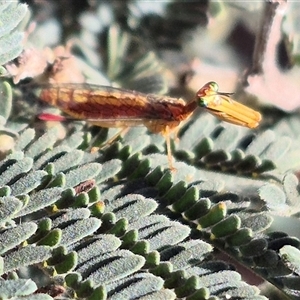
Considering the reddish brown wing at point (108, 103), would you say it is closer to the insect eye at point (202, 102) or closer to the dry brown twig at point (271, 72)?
the insect eye at point (202, 102)

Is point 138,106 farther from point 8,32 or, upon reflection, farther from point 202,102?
point 8,32

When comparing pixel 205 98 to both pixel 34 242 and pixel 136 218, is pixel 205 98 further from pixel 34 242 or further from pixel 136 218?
pixel 34 242

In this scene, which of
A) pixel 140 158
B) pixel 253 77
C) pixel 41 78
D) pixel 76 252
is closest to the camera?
pixel 76 252

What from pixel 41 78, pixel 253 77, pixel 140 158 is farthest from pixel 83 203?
pixel 253 77

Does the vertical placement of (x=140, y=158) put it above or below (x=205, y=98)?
below

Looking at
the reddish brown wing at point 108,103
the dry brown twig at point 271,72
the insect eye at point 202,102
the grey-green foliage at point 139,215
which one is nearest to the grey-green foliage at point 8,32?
the grey-green foliage at point 139,215

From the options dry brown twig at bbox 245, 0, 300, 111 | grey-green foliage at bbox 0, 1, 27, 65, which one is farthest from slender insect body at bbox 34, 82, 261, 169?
grey-green foliage at bbox 0, 1, 27, 65

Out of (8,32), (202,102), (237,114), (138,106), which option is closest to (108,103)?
(138,106)

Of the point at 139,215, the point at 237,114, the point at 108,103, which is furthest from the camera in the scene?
the point at 108,103
